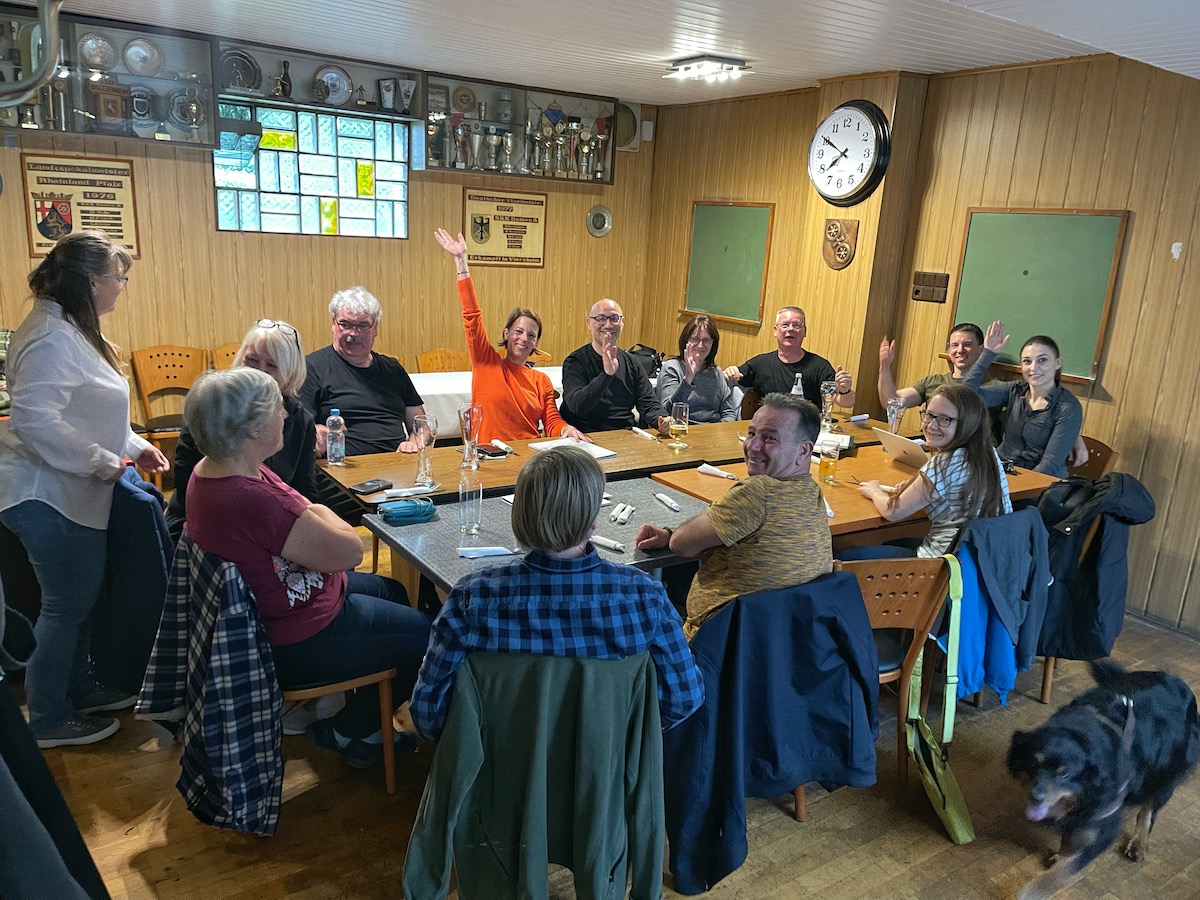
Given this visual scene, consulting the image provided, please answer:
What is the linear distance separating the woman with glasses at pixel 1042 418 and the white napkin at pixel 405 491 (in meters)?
2.50

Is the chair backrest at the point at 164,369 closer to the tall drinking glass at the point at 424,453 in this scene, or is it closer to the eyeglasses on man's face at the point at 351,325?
the eyeglasses on man's face at the point at 351,325

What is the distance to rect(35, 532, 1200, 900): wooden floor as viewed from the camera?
214cm

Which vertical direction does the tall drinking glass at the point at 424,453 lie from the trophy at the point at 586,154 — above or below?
below

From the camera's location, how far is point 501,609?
62.9 inches

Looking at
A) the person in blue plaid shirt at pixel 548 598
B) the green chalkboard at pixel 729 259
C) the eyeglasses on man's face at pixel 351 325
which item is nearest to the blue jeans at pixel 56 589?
the eyeglasses on man's face at pixel 351 325

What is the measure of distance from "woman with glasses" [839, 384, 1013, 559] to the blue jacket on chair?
80 cm

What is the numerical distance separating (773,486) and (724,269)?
4.16 m

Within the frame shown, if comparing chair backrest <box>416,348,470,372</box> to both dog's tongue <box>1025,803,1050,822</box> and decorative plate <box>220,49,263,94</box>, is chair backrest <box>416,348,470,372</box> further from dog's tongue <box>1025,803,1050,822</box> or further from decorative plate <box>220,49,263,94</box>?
dog's tongue <box>1025,803,1050,822</box>

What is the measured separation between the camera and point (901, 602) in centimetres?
233

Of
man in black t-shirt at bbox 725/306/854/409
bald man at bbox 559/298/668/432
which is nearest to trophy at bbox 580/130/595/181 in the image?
man in black t-shirt at bbox 725/306/854/409

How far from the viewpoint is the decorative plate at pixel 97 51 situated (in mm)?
4461

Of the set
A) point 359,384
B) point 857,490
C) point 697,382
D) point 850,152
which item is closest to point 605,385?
point 697,382

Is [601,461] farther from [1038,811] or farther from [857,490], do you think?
[1038,811]

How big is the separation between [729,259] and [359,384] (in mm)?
3174
